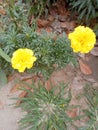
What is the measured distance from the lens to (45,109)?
1.94 m

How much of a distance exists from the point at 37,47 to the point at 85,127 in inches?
22.1

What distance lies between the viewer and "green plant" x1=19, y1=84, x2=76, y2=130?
6.33ft

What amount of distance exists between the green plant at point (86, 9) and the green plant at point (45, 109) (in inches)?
22.4

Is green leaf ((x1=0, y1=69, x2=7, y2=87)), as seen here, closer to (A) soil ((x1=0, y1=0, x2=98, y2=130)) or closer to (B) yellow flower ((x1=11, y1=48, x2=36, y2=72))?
(A) soil ((x1=0, y1=0, x2=98, y2=130))

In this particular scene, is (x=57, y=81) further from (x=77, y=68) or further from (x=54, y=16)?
(x=54, y=16)

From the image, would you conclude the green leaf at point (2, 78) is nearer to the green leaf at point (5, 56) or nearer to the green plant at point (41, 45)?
the green plant at point (41, 45)

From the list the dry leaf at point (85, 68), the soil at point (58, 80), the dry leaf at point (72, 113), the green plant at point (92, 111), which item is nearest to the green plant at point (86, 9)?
the soil at point (58, 80)

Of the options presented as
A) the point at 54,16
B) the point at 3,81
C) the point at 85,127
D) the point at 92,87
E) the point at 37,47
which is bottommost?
the point at 85,127

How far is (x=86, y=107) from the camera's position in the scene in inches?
83.0

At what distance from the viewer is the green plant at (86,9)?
2.18 metres

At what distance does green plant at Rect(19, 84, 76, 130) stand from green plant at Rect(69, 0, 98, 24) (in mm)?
569

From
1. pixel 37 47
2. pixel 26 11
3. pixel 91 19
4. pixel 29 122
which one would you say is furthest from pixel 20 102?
pixel 91 19

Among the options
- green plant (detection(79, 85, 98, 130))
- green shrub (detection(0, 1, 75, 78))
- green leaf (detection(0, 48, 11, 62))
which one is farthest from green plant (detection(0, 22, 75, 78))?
green plant (detection(79, 85, 98, 130))

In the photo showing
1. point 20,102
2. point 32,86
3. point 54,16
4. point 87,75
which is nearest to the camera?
point 32,86
